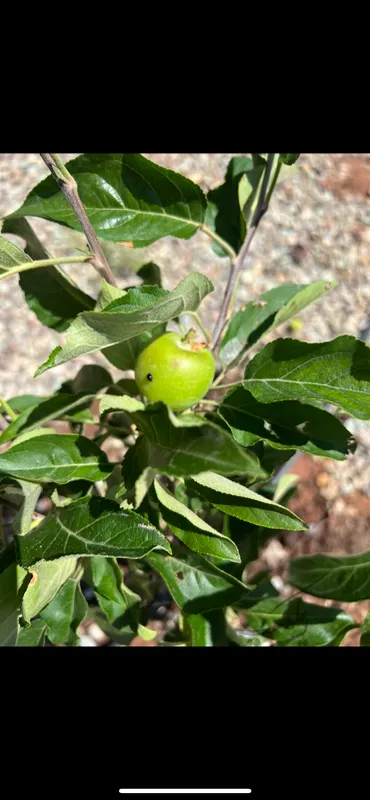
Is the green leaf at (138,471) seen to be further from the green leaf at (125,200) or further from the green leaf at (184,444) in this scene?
the green leaf at (125,200)

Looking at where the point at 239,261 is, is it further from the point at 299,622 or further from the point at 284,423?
the point at 299,622

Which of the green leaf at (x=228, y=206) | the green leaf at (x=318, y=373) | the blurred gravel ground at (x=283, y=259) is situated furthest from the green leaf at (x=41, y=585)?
the blurred gravel ground at (x=283, y=259)

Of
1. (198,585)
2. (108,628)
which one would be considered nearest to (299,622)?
(198,585)

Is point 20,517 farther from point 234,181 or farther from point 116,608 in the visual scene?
point 234,181

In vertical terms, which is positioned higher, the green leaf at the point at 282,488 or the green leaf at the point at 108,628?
the green leaf at the point at 282,488

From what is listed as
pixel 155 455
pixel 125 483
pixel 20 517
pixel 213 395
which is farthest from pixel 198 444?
pixel 213 395

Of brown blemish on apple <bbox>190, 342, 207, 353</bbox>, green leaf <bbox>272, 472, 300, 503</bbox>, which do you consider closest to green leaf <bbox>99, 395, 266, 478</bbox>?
brown blemish on apple <bbox>190, 342, 207, 353</bbox>

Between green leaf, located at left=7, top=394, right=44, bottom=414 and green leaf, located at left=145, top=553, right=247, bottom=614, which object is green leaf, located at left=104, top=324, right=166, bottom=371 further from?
green leaf, located at left=7, top=394, right=44, bottom=414
